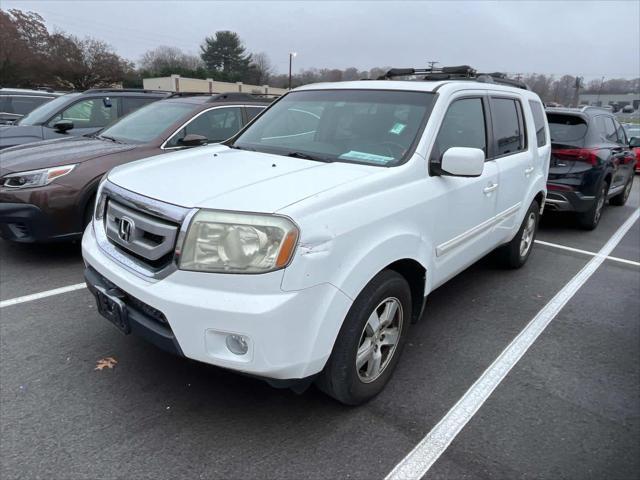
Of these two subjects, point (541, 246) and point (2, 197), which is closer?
point (2, 197)

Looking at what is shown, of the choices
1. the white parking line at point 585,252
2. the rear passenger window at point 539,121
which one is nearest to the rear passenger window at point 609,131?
the white parking line at point 585,252

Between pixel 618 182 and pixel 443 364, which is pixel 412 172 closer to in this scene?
pixel 443 364

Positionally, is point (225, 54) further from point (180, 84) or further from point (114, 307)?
point (114, 307)

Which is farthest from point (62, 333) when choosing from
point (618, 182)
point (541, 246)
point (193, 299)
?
point (618, 182)

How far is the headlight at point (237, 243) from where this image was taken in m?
2.14

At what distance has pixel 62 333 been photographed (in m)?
3.51

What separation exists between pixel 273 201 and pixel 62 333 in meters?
2.27

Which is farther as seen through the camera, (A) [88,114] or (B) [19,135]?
(A) [88,114]

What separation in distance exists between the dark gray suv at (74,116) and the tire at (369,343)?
5.63 m

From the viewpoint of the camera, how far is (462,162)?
113 inches

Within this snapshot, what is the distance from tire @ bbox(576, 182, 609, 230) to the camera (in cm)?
724

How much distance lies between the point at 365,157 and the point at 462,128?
3.33 ft

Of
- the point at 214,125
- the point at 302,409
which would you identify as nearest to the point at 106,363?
the point at 302,409

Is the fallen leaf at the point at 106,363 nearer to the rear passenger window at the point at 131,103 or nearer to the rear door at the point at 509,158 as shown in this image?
the rear door at the point at 509,158
